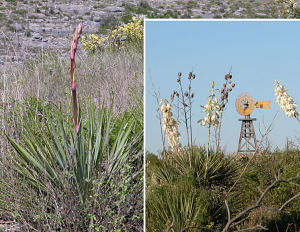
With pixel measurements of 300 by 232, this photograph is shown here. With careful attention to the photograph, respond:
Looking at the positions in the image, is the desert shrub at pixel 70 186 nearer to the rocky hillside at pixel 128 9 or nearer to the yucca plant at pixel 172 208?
the yucca plant at pixel 172 208

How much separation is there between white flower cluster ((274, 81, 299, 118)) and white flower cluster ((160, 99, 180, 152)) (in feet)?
2.76

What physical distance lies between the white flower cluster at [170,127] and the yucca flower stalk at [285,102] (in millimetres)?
840

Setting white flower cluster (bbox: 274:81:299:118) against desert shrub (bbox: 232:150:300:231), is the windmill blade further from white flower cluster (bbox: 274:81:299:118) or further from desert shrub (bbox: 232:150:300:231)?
desert shrub (bbox: 232:150:300:231)

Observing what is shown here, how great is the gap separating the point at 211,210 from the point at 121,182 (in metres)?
0.75

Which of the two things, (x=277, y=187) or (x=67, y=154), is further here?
(x=277, y=187)

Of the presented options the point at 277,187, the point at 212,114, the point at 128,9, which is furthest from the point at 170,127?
the point at 128,9

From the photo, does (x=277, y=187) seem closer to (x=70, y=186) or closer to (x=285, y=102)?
(x=285, y=102)

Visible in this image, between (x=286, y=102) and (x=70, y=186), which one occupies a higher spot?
(x=286, y=102)

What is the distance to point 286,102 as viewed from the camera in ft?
12.3

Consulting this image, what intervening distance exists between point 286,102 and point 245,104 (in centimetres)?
104

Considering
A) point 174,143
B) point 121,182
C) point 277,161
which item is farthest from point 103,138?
point 277,161

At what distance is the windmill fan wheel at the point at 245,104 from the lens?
2.84 meters

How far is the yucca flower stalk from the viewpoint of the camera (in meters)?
3.68

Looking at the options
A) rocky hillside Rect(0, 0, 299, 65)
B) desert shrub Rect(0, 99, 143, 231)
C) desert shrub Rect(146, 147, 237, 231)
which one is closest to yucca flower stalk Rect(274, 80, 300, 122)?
desert shrub Rect(146, 147, 237, 231)
